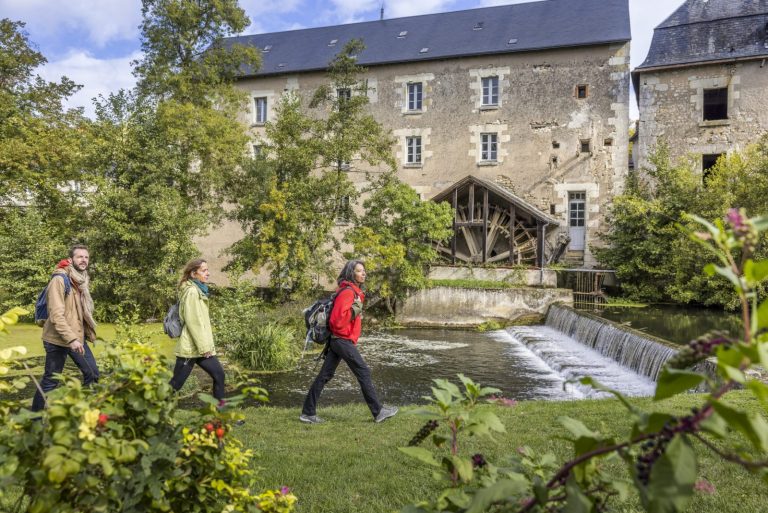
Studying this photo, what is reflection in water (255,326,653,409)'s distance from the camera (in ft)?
26.2

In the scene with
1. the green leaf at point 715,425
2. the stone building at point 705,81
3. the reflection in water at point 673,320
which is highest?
the stone building at point 705,81

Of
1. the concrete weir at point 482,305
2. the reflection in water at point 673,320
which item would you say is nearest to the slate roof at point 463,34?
the reflection in water at point 673,320

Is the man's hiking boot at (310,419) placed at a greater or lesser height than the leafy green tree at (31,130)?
lesser

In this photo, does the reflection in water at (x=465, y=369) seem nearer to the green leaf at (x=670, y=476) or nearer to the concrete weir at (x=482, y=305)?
the concrete weir at (x=482, y=305)

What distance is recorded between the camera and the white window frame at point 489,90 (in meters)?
21.1

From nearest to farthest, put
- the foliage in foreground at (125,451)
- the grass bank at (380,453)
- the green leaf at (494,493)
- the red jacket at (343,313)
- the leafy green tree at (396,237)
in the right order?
the green leaf at (494,493), the foliage in foreground at (125,451), the grass bank at (380,453), the red jacket at (343,313), the leafy green tree at (396,237)

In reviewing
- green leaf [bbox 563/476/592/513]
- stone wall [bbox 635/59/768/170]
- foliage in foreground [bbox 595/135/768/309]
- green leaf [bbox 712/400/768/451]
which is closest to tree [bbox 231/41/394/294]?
foliage in foreground [bbox 595/135/768/309]

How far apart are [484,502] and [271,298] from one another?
646 inches

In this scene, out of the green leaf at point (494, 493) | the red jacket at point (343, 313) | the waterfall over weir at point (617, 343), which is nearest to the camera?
the green leaf at point (494, 493)

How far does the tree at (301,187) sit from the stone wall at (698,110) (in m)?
10.3

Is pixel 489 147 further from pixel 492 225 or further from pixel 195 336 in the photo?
pixel 195 336

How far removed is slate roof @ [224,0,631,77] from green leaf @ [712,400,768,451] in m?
21.4

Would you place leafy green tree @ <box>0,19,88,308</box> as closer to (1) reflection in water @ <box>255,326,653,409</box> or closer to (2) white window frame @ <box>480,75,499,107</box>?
(1) reflection in water @ <box>255,326,653,409</box>

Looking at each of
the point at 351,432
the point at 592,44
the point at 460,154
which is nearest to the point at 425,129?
the point at 460,154
